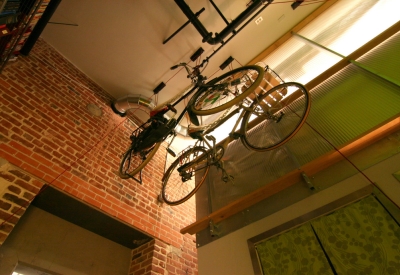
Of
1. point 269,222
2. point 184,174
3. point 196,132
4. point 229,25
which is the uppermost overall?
point 229,25

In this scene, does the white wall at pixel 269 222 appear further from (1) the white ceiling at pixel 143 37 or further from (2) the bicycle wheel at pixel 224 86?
(1) the white ceiling at pixel 143 37

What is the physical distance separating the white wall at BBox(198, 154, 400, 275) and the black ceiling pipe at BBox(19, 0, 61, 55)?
3.71m

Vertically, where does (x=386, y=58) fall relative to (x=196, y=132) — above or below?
above

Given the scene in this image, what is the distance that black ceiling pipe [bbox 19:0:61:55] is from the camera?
121 inches

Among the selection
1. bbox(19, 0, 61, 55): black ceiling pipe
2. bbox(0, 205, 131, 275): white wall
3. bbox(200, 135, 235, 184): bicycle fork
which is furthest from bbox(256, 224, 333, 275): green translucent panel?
bbox(19, 0, 61, 55): black ceiling pipe

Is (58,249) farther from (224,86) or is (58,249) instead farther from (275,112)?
(275,112)

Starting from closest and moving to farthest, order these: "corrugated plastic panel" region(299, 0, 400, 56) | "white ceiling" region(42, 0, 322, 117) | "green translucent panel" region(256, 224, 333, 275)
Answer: "green translucent panel" region(256, 224, 333, 275), "corrugated plastic panel" region(299, 0, 400, 56), "white ceiling" region(42, 0, 322, 117)

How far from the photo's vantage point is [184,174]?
2777mm

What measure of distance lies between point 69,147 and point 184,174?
1.63 metres

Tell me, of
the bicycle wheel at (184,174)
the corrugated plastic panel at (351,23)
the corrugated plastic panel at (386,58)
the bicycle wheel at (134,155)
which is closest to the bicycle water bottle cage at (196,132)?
the bicycle wheel at (184,174)

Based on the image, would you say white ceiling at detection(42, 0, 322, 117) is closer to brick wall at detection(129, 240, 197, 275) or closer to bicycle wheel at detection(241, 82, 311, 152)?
bicycle wheel at detection(241, 82, 311, 152)

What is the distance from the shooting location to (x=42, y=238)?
2465mm

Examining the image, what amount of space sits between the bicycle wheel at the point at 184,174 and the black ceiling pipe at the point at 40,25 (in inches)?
108

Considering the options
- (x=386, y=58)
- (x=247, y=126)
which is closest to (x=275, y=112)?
(x=247, y=126)
